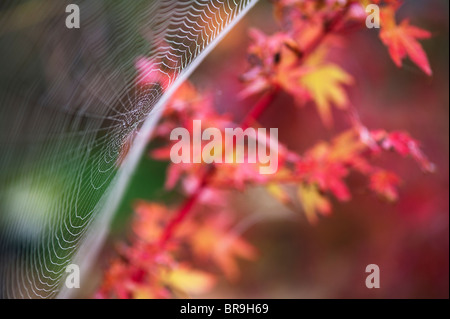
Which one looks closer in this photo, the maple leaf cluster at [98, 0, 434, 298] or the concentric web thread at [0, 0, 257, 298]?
the maple leaf cluster at [98, 0, 434, 298]

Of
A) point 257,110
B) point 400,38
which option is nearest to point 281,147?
point 257,110

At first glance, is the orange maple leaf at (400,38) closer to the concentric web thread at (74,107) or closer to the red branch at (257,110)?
the red branch at (257,110)

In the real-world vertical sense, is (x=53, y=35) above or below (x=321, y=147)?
above

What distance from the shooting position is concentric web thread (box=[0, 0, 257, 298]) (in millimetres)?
980

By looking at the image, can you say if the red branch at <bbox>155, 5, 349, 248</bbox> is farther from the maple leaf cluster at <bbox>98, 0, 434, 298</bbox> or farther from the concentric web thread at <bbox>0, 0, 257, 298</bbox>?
the concentric web thread at <bbox>0, 0, 257, 298</bbox>

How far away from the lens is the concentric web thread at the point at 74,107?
0.98 m

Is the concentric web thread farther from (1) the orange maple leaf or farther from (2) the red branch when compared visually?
(1) the orange maple leaf

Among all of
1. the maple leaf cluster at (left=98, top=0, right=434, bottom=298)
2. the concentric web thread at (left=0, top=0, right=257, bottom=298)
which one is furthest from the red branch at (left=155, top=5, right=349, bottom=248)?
the concentric web thread at (left=0, top=0, right=257, bottom=298)

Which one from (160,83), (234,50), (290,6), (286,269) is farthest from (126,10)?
(286,269)

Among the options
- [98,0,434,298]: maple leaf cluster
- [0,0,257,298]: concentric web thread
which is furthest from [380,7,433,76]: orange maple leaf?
[0,0,257,298]: concentric web thread

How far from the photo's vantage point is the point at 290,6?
893 millimetres

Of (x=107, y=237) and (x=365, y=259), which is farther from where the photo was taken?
(x=107, y=237)

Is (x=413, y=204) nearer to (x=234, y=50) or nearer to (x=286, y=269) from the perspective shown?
(x=286, y=269)
